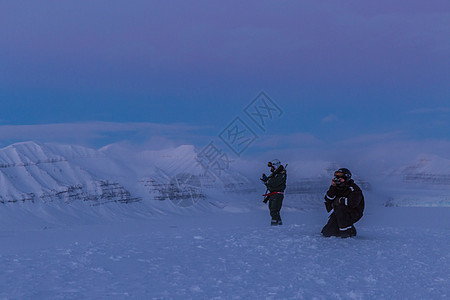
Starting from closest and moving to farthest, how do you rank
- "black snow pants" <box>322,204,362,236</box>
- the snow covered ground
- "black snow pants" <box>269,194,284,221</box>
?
the snow covered ground, "black snow pants" <box>322,204,362,236</box>, "black snow pants" <box>269,194,284,221</box>

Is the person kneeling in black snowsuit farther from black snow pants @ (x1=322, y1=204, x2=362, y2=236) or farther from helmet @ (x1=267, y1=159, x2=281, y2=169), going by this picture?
helmet @ (x1=267, y1=159, x2=281, y2=169)

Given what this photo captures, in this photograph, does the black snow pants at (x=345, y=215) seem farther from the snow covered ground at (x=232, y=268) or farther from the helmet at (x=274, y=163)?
the helmet at (x=274, y=163)

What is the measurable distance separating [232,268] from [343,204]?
13.0 ft

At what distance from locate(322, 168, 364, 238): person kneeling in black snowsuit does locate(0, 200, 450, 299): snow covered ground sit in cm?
36

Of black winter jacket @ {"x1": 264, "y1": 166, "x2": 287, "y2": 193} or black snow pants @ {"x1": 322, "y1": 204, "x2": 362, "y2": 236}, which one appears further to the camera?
black winter jacket @ {"x1": 264, "y1": 166, "x2": 287, "y2": 193}

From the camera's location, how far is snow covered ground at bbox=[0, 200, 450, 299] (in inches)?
221

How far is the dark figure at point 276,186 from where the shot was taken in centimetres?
1268

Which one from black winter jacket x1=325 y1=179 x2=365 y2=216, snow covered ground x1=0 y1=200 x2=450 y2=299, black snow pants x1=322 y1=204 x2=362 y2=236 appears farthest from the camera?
black snow pants x1=322 y1=204 x2=362 y2=236

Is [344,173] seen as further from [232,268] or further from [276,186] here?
[232,268]

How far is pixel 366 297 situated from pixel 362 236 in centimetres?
556

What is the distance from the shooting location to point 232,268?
22.8ft

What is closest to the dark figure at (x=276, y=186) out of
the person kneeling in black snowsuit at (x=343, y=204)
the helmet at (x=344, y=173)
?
the person kneeling in black snowsuit at (x=343, y=204)

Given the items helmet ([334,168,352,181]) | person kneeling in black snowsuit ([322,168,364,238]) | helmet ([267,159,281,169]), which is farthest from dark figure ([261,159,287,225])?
helmet ([334,168,352,181])

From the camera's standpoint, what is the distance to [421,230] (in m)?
12.4
